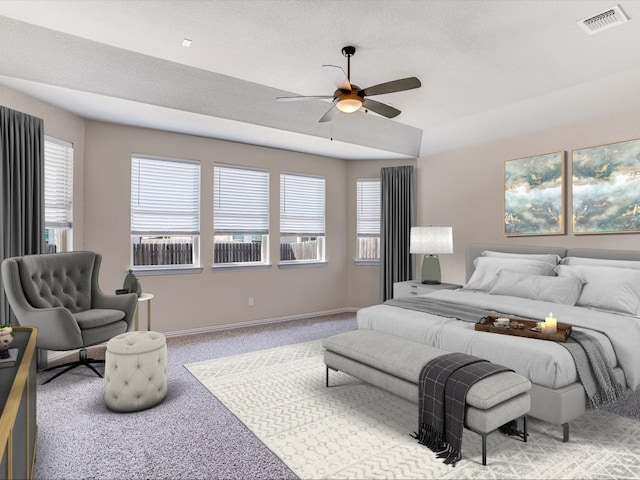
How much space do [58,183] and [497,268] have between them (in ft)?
16.0

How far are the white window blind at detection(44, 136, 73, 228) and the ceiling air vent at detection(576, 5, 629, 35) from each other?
4.89m

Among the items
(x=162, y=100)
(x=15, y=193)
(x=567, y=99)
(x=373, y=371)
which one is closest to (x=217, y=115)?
(x=162, y=100)

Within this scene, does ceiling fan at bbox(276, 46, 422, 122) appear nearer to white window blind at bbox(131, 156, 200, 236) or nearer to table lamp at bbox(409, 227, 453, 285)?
table lamp at bbox(409, 227, 453, 285)

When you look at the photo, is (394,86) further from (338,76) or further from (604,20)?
(604,20)

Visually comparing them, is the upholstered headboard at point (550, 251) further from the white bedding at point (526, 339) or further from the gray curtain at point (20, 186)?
the gray curtain at point (20, 186)

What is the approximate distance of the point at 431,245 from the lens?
5.23m

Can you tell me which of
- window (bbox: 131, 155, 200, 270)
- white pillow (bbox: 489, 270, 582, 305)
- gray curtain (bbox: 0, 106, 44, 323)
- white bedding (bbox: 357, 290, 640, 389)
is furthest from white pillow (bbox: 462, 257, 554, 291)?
gray curtain (bbox: 0, 106, 44, 323)

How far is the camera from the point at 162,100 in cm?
396

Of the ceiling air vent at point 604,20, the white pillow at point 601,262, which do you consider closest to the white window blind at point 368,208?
the white pillow at point 601,262

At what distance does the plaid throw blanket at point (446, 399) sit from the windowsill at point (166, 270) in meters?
3.57

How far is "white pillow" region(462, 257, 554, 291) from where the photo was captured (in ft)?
13.5

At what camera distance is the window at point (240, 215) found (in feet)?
17.9

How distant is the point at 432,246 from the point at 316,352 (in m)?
2.12

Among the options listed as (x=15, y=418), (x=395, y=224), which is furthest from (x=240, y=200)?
(x=15, y=418)
